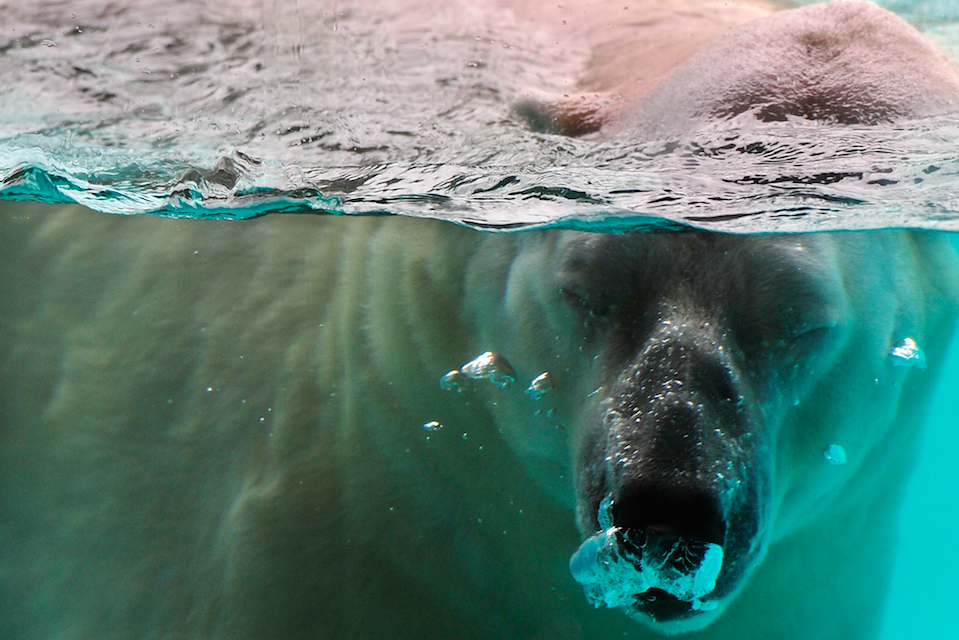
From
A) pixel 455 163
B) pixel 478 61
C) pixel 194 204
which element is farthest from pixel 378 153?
pixel 194 204

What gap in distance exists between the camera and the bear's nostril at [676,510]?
194 cm

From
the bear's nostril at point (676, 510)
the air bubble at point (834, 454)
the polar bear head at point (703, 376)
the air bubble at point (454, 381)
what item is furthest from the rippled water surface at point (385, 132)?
the bear's nostril at point (676, 510)

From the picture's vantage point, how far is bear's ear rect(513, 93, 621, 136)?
2225 millimetres

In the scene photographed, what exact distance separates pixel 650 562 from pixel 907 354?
135 centimetres

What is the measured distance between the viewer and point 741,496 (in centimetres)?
210

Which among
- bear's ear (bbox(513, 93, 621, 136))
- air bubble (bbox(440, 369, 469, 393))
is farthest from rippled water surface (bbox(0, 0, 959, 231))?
air bubble (bbox(440, 369, 469, 393))

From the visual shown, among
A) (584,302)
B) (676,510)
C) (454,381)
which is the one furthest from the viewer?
(454,381)

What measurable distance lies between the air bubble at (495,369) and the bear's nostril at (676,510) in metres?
0.89

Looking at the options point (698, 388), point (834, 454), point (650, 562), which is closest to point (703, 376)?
point (698, 388)

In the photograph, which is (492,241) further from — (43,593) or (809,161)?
(43,593)

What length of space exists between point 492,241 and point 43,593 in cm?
231

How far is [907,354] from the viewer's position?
2.79 metres

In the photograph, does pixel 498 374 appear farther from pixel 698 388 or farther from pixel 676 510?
pixel 676 510

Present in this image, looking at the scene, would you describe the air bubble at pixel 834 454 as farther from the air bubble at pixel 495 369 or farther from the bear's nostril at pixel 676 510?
the air bubble at pixel 495 369
